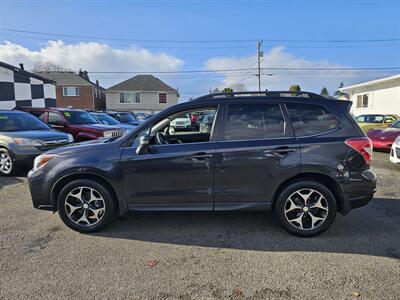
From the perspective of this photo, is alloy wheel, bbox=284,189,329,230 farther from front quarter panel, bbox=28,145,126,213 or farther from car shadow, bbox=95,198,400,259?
front quarter panel, bbox=28,145,126,213

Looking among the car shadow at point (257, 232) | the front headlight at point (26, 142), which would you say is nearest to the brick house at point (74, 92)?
the front headlight at point (26, 142)

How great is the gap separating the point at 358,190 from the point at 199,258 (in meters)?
2.17

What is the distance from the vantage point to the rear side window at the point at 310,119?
3.90 m

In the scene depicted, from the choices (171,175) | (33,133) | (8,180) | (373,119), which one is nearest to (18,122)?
(33,133)

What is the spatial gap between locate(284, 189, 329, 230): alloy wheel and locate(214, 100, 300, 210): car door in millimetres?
282

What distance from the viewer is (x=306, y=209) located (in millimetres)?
3891

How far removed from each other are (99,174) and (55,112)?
24.4 ft

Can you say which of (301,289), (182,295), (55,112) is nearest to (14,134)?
(55,112)

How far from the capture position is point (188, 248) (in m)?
3.64

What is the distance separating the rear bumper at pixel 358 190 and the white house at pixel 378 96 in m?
18.0

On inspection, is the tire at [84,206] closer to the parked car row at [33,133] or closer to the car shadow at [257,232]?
the car shadow at [257,232]

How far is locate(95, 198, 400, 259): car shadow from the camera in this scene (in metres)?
3.65

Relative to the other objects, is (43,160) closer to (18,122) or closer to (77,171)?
(77,171)

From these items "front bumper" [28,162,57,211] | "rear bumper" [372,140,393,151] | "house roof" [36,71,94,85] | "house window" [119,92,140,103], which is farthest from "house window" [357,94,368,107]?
"house roof" [36,71,94,85]
